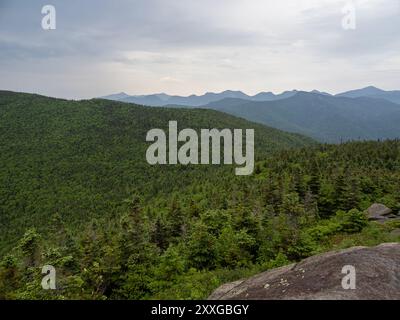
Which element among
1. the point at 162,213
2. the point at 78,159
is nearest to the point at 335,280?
the point at 162,213

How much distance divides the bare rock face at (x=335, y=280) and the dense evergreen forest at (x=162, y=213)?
441 centimetres

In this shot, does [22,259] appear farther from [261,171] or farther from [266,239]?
[261,171]

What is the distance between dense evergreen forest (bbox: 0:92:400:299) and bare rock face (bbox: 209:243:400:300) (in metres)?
4.41

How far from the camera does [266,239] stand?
1845 centimetres

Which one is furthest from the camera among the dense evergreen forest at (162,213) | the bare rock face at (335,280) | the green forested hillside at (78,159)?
the green forested hillside at (78,159)

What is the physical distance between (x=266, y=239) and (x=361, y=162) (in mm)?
34463

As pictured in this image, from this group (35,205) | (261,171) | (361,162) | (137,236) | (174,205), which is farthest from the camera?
(35,205)

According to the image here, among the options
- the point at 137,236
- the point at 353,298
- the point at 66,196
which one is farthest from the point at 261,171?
the point at 66,196

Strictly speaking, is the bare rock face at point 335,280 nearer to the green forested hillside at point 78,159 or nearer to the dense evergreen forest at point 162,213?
the dense evergreen forest at point 162,213

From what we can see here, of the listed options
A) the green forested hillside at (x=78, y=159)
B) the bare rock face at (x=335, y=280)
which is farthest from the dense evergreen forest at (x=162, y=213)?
the bare rock face at (x=335, y=280)

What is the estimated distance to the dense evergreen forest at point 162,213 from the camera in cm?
1541

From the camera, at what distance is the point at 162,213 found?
38.4 meters

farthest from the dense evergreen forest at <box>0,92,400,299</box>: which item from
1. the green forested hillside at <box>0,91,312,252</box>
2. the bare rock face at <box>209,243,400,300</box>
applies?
the bare rock face at <box>209,243,400,300</box>

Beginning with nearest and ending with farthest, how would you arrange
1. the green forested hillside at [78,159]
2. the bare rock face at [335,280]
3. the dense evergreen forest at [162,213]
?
the bare rock face at [335,280] → the dense evergreen forest at [162,213] → the green forested hillside at [78,159]
